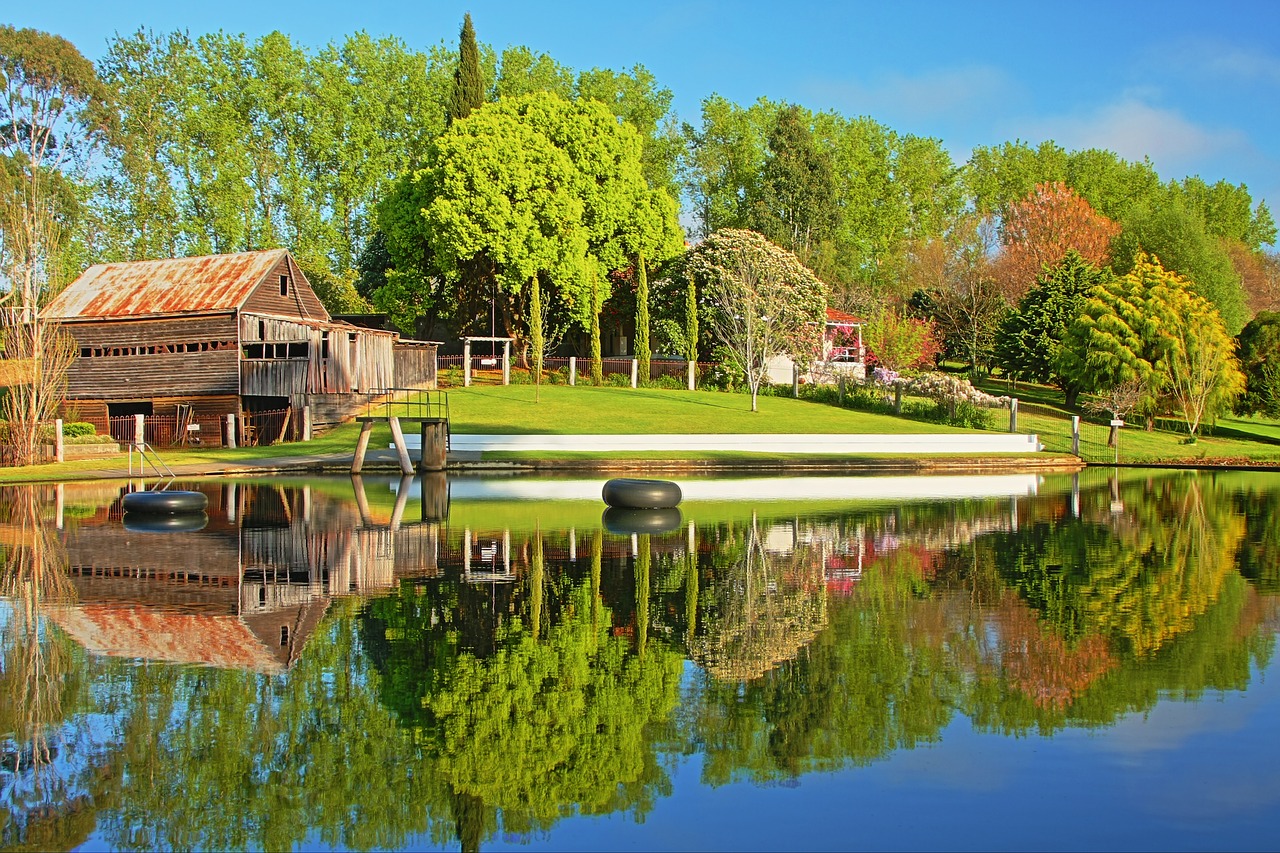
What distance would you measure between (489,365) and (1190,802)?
51.9m

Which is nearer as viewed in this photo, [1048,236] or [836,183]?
[1048,236]

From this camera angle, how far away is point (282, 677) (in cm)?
988

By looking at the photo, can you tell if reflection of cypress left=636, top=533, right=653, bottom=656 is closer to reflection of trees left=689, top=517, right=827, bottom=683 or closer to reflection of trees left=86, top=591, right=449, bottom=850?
reflection of trees left=689, top=517, right=827, bottom=683

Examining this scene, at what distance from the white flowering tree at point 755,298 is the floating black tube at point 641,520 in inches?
1077

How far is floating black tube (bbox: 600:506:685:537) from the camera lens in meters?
20.5

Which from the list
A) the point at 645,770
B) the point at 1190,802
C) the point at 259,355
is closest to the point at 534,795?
the point at 645,770

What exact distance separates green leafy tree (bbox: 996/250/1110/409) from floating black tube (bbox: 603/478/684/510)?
39111mm

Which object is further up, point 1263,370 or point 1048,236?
point 1048,236

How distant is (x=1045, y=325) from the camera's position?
58875mm

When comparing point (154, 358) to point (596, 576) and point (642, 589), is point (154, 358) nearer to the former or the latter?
point (596, 576)

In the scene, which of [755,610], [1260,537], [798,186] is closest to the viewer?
[755,610]

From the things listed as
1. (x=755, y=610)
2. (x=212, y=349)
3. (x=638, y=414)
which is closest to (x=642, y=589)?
(x=755, y=610)

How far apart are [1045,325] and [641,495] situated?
41.9 m

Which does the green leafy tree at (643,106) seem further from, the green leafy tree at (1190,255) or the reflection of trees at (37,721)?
the reflection of trees at (37,721)
